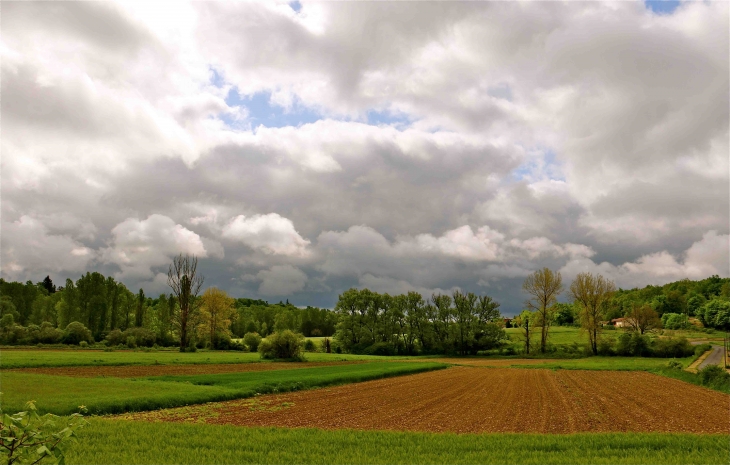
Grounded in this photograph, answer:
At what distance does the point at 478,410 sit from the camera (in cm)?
2556

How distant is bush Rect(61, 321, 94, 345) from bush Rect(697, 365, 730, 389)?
93.2 m

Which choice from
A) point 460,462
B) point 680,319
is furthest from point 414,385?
point 680,319

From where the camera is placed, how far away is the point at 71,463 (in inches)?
492

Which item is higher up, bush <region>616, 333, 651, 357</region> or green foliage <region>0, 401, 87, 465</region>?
green foliage <region>0, 401, 87, 465</region>

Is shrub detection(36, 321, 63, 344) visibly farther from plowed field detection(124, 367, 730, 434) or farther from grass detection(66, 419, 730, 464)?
grass detection(66, 419, 730, 464)

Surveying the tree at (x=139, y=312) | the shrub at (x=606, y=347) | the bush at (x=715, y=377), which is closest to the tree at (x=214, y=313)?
the tree at (x=139, y=312)

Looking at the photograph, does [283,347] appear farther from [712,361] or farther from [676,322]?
[676,322]

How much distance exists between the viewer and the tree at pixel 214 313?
325 feet

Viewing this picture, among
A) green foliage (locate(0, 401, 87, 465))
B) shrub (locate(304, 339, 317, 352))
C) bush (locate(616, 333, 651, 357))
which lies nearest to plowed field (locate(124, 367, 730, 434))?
green foliage (locate(0, 401, 87, 465))

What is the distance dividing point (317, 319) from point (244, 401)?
460ft

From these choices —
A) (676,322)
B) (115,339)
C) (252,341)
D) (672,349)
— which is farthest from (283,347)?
(676,322)

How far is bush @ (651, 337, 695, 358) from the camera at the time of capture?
286ft

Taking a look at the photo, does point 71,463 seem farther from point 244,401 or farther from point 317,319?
point 317,319

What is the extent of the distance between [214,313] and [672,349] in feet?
310
